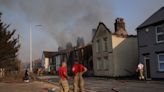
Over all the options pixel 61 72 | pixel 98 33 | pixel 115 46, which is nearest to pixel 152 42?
pixel 115 46

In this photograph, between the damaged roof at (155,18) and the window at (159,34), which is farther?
the damaged roof at (155,18)

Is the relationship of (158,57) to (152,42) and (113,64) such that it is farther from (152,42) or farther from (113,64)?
(113,64)

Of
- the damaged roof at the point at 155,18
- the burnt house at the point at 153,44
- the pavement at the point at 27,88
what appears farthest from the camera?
the damaged roof at the point at 155,18

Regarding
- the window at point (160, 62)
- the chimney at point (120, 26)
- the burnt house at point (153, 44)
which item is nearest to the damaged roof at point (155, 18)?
the burnt house at point (153, 44)

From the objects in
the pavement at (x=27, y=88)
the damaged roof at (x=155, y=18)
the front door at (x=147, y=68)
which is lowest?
the pavement at (x=27, y=88)

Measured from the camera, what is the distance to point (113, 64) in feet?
149

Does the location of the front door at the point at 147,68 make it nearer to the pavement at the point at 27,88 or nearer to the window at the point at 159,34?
the window at the point at 159,34

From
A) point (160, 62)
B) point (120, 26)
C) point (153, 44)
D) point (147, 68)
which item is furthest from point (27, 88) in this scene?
point (120, 26)

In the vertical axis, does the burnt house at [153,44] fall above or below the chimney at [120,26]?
below

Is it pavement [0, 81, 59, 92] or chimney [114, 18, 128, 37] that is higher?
chimney [114, 18, 128, 37]

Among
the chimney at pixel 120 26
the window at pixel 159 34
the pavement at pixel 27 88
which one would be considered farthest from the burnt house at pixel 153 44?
the pavement at pixel 27 88

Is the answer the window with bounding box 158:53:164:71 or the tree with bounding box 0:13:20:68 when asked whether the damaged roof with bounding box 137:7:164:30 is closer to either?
the window with bounding box 158:53:164:71

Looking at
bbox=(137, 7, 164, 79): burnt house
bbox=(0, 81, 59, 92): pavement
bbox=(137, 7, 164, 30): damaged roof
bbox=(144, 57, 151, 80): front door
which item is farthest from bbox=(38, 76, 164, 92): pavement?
bbox=(137, 7, 164, 30): damaged roof

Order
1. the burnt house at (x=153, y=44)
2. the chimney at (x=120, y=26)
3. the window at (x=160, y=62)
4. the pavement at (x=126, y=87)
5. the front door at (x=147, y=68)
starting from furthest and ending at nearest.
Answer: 1. the chimney at (x=120, y=26)
2. the front door at (x=147, y=68)
3. the burnt house at (x=153, y=44)
4. the window at (x=160, y=62)
5. the pavement at (x=126, y=87)
